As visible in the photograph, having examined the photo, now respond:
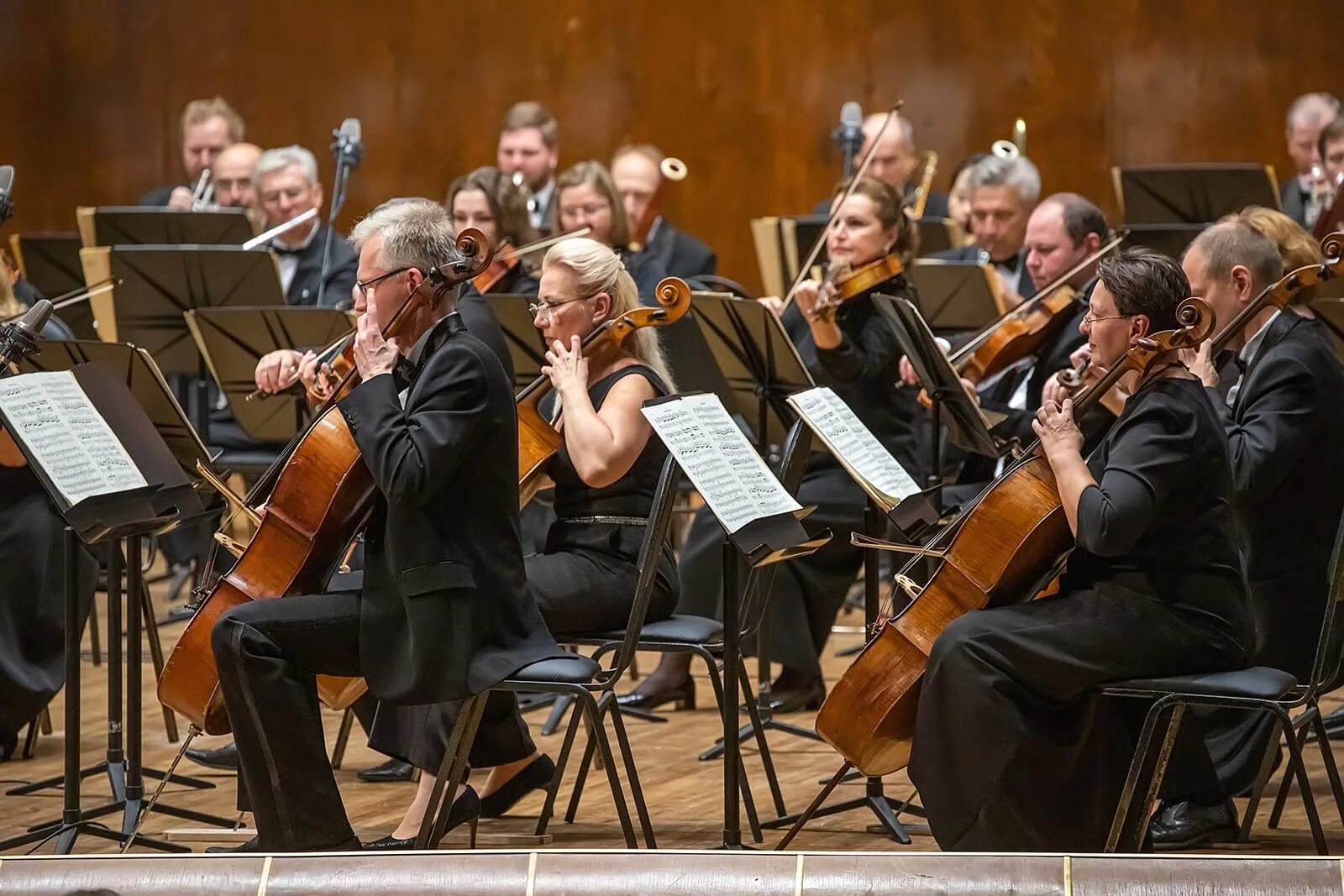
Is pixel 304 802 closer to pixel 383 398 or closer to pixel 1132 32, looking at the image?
pixel 383 398

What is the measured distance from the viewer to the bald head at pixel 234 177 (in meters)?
7.27

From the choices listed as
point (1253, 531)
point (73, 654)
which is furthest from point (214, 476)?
point (1253, 531)

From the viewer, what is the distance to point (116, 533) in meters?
3.37

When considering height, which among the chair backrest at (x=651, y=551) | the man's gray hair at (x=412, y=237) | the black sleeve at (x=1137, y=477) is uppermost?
the man's gray hair at (x=412, y=237)

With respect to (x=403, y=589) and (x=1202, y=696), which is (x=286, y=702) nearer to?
(x=403, y=589)

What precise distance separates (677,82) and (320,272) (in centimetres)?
298

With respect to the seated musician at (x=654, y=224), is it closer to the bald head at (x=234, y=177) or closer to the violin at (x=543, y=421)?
the bald head at (x=234, y=177)

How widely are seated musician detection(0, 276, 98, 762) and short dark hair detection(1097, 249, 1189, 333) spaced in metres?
2.36

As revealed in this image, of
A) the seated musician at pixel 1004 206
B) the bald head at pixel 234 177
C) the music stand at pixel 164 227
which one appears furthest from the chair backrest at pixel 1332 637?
the bald head at pixel 234 177

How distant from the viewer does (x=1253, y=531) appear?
3.63 m

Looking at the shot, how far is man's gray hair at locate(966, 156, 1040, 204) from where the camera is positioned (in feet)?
18.2

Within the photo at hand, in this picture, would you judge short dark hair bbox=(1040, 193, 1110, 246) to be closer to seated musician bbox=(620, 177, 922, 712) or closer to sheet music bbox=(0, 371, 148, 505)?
seated musician bbox=(620, 177, 922, 712)

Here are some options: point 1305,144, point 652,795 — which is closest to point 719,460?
point 652,795

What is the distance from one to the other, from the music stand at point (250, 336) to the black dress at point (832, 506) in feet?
3.58
